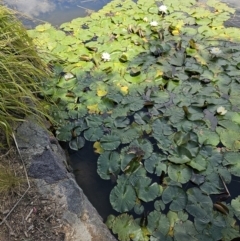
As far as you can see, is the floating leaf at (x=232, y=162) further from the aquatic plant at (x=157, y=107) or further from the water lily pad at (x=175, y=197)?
the water lily pad at (x=175, y=197)

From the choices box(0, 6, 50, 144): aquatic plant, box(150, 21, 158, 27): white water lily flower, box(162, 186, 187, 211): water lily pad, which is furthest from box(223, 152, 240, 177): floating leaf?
box(150, 21, 158, 27): white water lily flower

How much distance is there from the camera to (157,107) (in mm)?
2420

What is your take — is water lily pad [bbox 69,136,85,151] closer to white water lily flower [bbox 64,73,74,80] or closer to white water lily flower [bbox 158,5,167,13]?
white water lily flower [bbox 64,73,74,80]

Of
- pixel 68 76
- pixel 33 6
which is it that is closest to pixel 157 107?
pixel 68 76

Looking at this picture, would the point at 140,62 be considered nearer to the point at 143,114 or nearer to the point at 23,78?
the point at 143,114

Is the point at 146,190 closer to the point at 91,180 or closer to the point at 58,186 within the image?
the point at 91,180

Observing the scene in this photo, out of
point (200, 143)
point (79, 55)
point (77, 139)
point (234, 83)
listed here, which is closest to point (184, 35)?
point (234, 83)

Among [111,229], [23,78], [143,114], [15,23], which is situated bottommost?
[111,229]

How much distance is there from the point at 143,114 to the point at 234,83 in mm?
797

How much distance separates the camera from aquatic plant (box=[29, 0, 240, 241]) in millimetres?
1853

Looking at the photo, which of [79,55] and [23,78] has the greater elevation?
[23,78]

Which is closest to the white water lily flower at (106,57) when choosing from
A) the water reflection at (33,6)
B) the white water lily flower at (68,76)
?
the white water lily flower at (68,76)

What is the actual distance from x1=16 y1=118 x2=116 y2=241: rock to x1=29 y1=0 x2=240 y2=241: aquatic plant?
25 centimetres

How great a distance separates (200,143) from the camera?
2164 mm
